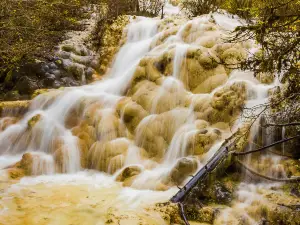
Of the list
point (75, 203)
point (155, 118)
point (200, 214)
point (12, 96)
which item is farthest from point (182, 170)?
point (12, 96)

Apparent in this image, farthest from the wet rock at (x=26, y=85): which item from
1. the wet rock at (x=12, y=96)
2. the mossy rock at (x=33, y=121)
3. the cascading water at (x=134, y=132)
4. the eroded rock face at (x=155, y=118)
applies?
the mossy rock at (x=33, y=121)

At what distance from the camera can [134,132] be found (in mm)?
7883

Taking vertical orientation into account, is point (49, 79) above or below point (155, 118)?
above

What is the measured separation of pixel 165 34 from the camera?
11.5 meters

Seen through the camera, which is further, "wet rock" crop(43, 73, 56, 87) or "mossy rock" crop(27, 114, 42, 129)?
"wet rock" crop(43, 73, 56, 87)

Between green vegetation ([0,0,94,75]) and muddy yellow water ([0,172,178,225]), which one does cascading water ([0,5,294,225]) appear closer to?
muddy yellow water ([0,172,178,225])

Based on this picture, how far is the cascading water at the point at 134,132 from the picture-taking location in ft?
18.3

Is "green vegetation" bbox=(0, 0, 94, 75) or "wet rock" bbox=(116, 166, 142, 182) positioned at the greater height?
"green vegetation" bbox=(0, 0, 94, 75)

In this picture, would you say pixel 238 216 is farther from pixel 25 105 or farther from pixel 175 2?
pixel 175 2

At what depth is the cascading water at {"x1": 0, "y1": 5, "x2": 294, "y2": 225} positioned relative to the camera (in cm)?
558

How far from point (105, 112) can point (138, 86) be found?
1.63 meters

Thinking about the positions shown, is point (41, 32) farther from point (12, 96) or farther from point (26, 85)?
point (12, 96)

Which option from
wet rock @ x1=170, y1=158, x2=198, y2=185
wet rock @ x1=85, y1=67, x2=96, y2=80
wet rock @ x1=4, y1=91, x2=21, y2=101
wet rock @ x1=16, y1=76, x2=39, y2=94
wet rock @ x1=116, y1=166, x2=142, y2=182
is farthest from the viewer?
wet rock @ x1=85, y1=67, x2=96, y2=80

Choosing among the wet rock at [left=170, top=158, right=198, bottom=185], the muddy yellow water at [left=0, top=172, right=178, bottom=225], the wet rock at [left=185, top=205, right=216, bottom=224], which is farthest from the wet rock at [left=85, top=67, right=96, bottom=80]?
the wet rock at [left=185, top=205, right=216, bottom=224]
